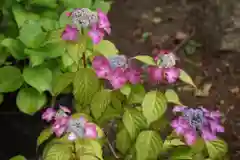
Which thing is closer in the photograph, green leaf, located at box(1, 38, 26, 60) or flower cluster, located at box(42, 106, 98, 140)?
flower cluster, located at box(42, 106, 98, 140)

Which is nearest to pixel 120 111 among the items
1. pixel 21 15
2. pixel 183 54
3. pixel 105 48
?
pixel 105 48

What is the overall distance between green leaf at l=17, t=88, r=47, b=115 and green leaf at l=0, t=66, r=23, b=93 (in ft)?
0.11

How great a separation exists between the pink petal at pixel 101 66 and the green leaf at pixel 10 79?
1.67 ft

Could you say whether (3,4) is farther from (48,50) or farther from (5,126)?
(5,126)

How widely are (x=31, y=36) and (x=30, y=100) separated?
21 centimetres

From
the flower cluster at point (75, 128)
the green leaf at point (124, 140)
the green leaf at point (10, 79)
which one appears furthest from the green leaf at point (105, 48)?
the flower cluster at point (75, 128)

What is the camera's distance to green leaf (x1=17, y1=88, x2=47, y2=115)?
6.09ft

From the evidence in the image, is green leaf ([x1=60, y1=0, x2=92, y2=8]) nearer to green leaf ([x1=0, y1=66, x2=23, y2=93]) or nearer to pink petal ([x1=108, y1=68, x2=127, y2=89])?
green leaf ([x1=0, y1=66, x2=23, y2=93])

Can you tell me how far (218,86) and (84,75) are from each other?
164 centimetres

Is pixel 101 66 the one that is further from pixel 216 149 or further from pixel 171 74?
pixel 216 149

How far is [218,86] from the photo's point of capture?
9.78 ft

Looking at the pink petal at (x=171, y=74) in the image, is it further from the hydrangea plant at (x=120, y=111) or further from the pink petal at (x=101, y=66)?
the pink petal at (x=101, y=66)

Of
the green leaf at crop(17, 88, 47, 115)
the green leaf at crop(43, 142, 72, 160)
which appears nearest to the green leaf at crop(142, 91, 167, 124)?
the green leaf at crop(43, 142, 72, 160)

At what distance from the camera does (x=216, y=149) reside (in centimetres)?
145
